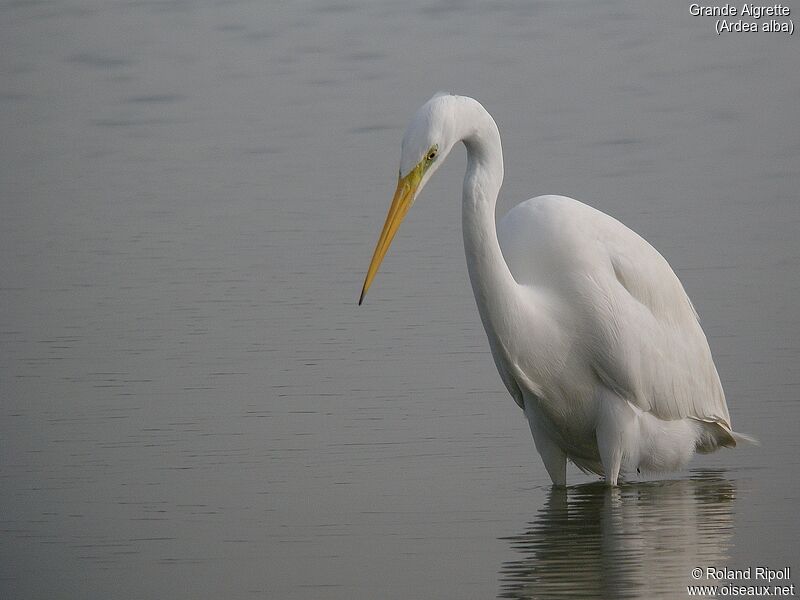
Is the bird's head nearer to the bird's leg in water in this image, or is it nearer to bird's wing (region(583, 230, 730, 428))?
bird's wing (region(583, 230, 730, 428))

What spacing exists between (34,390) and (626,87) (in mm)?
5374

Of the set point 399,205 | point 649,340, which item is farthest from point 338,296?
point 399,205

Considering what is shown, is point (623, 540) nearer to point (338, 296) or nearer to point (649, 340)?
point (649, 340)

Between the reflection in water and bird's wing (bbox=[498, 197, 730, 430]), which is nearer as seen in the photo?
the reflection in water

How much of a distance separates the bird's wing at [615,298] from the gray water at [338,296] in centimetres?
40

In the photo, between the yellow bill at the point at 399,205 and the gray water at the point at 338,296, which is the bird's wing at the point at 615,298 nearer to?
the gray water at the point at 338,296

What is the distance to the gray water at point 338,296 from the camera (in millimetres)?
5574

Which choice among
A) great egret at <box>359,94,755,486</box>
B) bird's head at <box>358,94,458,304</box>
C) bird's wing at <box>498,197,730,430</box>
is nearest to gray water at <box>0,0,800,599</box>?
great egret at <box>359,94,755,486</box>

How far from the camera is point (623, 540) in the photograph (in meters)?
5.52

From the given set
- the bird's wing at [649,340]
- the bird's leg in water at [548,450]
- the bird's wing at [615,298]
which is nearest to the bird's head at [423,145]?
the bird's wing at [615,298]

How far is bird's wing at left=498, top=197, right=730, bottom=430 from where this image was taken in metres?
5.94

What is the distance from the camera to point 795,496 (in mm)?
5887

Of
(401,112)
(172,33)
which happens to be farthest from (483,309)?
(172,33)

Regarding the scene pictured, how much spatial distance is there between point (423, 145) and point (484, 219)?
0.35 metres
